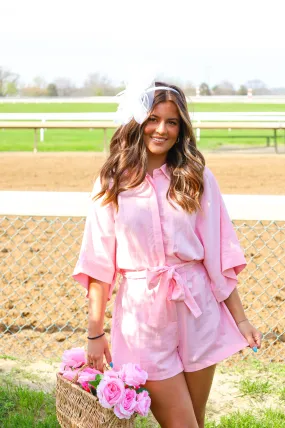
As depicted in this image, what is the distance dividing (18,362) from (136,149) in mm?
2040

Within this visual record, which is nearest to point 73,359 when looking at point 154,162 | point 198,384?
point 198,384

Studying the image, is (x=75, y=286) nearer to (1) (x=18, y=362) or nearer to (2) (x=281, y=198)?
(1) (x=18, y=362)

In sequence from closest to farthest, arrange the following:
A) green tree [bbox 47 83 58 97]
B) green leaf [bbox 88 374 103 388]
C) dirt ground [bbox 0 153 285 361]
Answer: green leaf [bbox 88 374 103 388] → dirt ground [bbox 0 153 285 361] → green tree [bbox 47 83 58 97]

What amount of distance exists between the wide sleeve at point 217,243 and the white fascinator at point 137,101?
0.29 m

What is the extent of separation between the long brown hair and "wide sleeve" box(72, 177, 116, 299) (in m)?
0.04

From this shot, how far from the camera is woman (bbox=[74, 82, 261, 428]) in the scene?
2.34 metres

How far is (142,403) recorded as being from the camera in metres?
2.17

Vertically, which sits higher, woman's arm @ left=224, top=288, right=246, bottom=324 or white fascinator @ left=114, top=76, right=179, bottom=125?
white fascinator @ left=114, top=76, right=179, bottom=125

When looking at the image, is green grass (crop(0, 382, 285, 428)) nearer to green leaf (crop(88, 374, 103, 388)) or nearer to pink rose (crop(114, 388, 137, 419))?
green leaf (crop(88, 374, 103, 388))

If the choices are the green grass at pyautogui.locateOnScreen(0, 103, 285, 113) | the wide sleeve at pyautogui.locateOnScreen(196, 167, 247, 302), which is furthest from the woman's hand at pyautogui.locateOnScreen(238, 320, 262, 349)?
the green grass at pyautogui.locateOnScreen(0, 103, 285, 113)

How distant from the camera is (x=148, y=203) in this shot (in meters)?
2.37

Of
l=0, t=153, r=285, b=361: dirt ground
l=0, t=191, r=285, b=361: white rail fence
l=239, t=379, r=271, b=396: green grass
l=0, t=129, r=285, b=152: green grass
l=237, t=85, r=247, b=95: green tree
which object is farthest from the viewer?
l=237, t=85, r=247, b=95: green tree

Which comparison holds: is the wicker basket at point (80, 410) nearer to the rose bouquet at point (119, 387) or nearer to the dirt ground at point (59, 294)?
the rose bouquet at point (119, 387)

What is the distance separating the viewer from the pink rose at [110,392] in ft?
7.01
